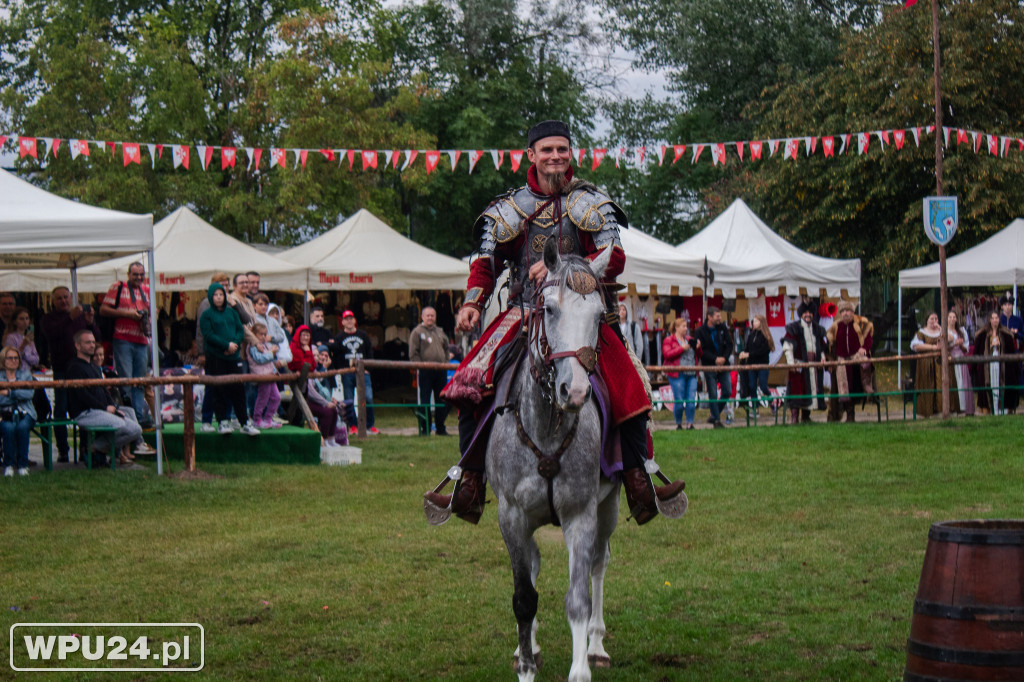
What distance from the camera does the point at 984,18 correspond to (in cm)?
3167

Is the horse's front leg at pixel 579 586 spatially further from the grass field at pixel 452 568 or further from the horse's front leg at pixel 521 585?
the grass field at pixel 452 568

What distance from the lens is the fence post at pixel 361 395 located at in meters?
17.1

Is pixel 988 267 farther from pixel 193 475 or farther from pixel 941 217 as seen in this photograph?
pixel 193 475

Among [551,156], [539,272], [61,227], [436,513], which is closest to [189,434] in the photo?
[61,227]

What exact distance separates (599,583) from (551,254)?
2.09m

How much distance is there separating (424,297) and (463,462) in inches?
809

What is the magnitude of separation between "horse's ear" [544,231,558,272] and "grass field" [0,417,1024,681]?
7.26ft

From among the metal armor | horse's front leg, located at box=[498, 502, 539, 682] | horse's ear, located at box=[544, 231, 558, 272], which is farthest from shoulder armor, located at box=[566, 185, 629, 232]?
horse's front leg, located at box=[498, 502, 539, 682]

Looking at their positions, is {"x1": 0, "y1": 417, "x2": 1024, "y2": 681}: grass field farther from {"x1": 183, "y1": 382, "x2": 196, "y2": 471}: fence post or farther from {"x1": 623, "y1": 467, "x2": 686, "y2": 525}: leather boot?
{"x1": 623, "y1": 467, "x2": 686, "y2": 525}: leather boot

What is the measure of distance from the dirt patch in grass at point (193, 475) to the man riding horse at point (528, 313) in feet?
24.5

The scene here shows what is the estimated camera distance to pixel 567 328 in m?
5.09

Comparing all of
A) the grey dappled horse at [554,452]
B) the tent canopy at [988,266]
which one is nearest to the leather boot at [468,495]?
the grey dappled horse at [554,452]

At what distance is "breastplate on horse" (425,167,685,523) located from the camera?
5.98 metres

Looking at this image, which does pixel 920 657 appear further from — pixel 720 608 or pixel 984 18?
pixel 984 18
